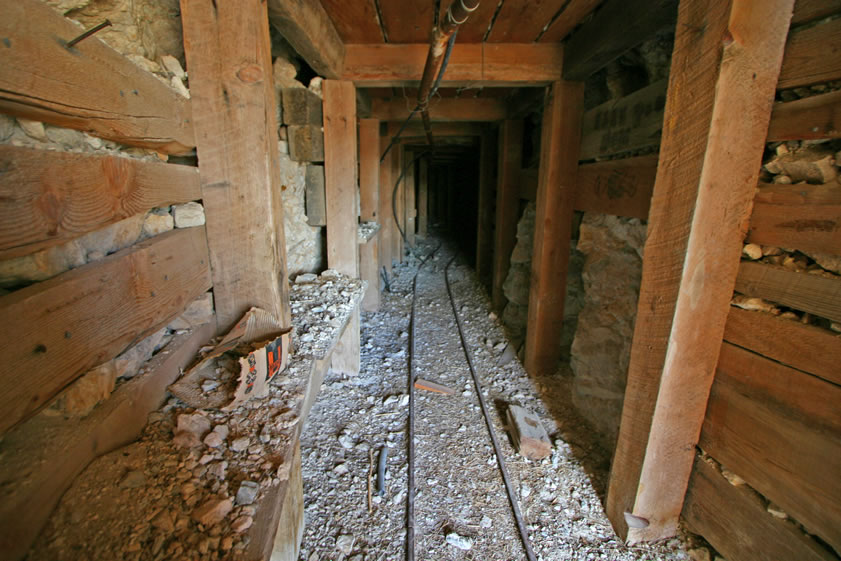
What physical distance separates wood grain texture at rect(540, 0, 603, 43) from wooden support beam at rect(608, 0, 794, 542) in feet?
2.43

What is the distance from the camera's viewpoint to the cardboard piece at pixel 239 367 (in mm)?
1268

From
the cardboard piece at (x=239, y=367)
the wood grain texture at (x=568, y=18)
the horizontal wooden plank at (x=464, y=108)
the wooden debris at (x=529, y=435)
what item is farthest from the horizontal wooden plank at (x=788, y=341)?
the horizontal wooden plank at (x=464, y=108)

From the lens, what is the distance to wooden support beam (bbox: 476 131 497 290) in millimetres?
5242

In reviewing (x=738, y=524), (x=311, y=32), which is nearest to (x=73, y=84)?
(x=311, y=32)

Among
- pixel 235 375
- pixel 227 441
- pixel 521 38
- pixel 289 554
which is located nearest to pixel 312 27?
pixel 521 38

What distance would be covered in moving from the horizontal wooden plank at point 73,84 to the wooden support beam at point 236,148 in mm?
175

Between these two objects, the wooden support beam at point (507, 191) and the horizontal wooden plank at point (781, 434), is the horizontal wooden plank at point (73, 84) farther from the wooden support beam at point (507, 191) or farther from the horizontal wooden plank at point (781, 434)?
the wooden support beam at point (507, 191)

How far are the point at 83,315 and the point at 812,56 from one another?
86.4 inches

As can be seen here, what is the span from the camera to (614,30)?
1851 millimetres

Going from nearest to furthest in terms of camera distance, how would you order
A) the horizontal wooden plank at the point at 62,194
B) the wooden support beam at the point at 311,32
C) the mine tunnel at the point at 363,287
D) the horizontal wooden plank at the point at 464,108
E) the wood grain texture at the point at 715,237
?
the horizontal wooden plank at the point at 62,194, the mine tunnel at the point at 363,287, the wood grain texture at the point at 715,237, the wooden support beam at the point at 311,32, the horizontal wooden plank at the point at 464,108

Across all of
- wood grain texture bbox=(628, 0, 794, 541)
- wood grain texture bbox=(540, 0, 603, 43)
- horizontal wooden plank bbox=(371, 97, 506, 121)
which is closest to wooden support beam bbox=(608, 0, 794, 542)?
wood grain texture bbox=(628, 0, 794, 541)

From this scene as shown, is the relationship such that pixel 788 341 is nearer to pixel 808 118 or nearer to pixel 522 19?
pixel 808 118

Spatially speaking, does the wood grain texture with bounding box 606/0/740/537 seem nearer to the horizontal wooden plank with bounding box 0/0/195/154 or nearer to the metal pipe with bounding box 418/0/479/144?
the metal pipe with bounding box 418/0/479/144

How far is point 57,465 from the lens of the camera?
0.84 meters
